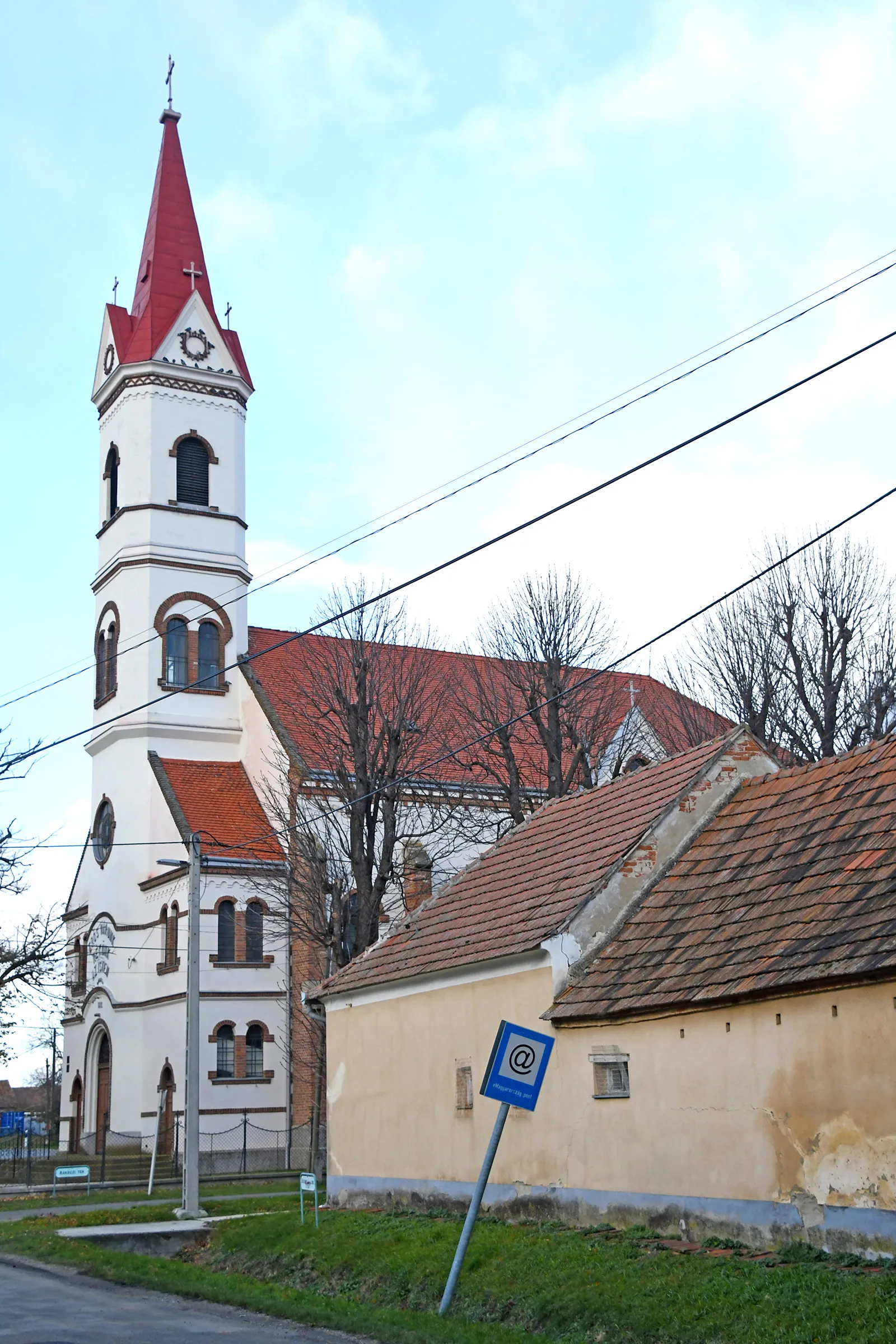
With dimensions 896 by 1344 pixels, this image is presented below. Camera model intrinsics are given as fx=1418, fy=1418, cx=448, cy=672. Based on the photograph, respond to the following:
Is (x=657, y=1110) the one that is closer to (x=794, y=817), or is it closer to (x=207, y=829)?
(x=794, y=817)

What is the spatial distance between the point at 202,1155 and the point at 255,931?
5.95 metres

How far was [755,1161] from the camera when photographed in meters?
12.0

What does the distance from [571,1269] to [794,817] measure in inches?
195

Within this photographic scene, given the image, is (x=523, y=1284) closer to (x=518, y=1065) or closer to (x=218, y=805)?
(x=518, y=1065)

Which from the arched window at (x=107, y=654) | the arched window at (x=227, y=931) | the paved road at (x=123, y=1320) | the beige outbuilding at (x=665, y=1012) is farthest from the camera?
the arched window at (x=107, y=654)

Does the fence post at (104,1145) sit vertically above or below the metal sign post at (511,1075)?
below

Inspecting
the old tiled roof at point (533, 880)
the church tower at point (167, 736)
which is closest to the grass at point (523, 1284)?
the old tiled roof at point (533, 880)

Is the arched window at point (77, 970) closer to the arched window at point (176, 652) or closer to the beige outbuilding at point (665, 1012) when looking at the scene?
the arched window at point (176, 652)

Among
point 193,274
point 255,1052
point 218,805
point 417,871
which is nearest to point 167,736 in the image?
point 218,805

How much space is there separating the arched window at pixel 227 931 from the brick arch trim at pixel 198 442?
13985mm

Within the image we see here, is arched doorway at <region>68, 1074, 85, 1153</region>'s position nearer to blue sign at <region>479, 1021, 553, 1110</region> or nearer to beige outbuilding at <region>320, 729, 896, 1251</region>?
beige outbuilding at <region>320, 729, 896, 1251</region>

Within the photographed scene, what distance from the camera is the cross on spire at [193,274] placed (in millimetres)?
45969

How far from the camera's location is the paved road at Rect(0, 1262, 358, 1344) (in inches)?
432

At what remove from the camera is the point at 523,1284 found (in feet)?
39.6
